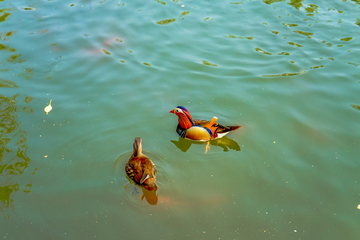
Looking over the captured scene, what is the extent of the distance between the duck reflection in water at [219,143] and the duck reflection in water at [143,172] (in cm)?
87

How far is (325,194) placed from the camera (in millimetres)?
4703

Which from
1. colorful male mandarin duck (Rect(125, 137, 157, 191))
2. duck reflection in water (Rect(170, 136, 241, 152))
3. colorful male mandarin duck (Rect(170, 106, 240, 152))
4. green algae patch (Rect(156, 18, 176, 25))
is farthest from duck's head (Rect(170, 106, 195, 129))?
green algae patch (Rect(156, 18, 176, 25))

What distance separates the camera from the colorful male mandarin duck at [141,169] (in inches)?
179

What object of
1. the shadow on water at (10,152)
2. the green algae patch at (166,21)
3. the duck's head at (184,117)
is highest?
the green algae patch at (166,21)

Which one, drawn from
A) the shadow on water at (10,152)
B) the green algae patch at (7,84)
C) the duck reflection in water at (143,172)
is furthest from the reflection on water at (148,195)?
the green algae patch at (7,84)

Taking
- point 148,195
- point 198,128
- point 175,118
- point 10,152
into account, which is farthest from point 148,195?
point 10,152

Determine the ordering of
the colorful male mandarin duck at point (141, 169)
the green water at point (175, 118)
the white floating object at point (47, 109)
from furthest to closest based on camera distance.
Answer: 1. the white floating object at point (47, 109)
2. the colorful male mandarin duck at point (141, 169)
3. the green water at point (175, 118)

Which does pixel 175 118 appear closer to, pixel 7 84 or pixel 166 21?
pixel 7 84

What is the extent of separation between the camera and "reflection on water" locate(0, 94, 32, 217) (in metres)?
4.63

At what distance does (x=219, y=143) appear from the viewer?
5688 mm

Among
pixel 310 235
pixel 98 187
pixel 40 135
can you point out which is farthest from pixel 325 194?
pixel 40 135

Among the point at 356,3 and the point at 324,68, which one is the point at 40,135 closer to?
the point at 324,68

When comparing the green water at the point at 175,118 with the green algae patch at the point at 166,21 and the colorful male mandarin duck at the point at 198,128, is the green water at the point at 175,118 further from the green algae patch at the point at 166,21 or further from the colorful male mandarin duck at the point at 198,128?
the colorful male mandarin duck at the point at 198,128

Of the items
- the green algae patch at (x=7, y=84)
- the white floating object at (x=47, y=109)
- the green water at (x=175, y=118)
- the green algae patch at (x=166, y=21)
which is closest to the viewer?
the green water at (x=175, y=118)
